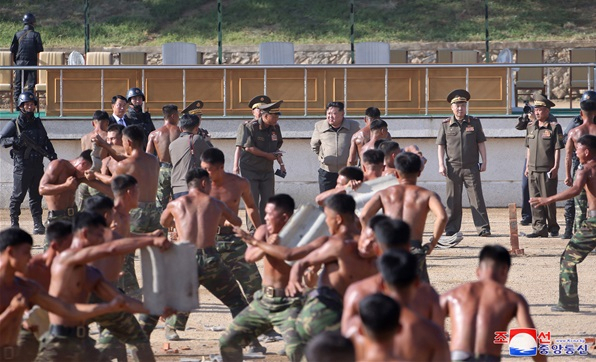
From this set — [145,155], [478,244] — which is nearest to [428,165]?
[478,244]

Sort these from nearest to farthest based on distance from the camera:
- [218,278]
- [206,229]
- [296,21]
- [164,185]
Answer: [218,278] < [206,229] < [164,185] < [296,21]

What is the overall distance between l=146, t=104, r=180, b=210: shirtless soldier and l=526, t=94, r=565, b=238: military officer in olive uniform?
4900 millimetres

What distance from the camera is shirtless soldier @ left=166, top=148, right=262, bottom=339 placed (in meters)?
9.58

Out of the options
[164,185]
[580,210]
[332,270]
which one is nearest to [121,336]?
[332,270]

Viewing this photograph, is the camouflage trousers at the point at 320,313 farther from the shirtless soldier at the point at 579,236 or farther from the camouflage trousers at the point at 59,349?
the shirtless soldier at the point at 579,236

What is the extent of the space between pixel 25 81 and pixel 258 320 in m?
13.3

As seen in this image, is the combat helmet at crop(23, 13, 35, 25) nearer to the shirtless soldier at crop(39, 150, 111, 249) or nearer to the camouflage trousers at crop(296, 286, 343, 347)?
the shirtless soldier at crop(39, 150, 111, 249)

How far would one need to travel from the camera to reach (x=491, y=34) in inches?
1294

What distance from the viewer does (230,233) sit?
9.81m

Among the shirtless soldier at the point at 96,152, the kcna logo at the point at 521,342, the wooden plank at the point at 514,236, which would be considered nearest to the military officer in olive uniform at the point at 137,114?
the shirtless soldier at the point at 96,152

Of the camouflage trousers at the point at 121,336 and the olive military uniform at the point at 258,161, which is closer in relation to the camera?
the camouflage trousers at the point at 121,336

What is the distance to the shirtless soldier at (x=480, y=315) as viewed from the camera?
6395 mm

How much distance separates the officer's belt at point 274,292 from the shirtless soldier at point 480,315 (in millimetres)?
1566

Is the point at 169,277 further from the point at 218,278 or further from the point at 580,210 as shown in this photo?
the point at 580,210
